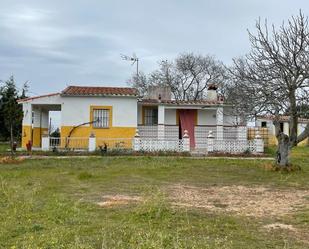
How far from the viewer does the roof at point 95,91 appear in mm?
29216

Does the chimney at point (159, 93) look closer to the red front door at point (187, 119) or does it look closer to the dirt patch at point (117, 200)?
the red front door at point (187, 119)

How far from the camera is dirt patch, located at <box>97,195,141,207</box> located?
34.1 ft

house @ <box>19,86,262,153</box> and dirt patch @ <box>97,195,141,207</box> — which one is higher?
house @ <box>19,86,262,153</box>

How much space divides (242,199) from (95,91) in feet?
64.1

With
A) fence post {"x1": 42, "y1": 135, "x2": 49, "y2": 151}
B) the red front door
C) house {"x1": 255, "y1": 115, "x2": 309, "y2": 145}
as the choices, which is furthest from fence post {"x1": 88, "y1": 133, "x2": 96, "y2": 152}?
house {"x1": 255, "y1": 115, "x2": 309, "y2": 145}

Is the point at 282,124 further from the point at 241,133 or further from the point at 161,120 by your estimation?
the point at 161,120

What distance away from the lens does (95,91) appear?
1177 inches

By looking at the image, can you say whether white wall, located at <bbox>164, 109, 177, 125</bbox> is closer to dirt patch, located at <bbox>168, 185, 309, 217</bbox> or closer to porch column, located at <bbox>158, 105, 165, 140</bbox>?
porch column, located at <bbox>158, 105, 165, 140</bbox>

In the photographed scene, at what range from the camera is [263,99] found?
17688mm

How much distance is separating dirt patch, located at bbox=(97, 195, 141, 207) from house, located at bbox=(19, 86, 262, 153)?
16398 millimetres

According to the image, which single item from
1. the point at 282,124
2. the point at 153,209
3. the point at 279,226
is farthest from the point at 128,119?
the point at 279,226

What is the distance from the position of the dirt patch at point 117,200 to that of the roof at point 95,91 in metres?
18.0

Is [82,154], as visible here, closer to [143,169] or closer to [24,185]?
[143,169]

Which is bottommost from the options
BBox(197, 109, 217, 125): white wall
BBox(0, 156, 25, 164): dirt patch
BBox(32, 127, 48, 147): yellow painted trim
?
BBox(0, 156, 25, 164): dirt patch
